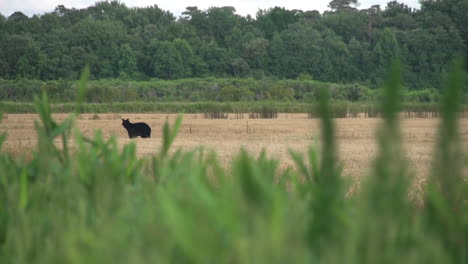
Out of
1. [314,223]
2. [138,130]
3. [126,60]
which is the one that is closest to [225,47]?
[126,60]

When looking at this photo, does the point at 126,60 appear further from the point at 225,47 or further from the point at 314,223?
the point at 314,223

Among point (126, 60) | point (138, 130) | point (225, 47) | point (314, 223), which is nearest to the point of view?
point (314, 223)

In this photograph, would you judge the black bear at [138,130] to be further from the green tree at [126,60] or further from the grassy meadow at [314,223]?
the green tree at [126,60]

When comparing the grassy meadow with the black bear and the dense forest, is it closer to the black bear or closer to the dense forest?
the black bear

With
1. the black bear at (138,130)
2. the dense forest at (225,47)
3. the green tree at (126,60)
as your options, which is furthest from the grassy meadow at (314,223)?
the green tree at (126,60)

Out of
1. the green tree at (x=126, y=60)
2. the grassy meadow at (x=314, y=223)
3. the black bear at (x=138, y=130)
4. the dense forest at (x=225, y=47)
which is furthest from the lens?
the green tree at (x=126, y=60)

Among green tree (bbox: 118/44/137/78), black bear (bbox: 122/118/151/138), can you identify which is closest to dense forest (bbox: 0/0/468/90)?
green tree (bbox: 118/44/137/78)

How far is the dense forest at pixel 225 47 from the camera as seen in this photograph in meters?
62.1

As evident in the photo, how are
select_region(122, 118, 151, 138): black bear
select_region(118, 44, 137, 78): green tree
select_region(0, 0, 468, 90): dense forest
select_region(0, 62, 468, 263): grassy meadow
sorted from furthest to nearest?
select_region(118, 44, 137, 78): green tree → select_region(0, 0, 468, 90): dense forest → select_region(122, 118, 151, 138): black bear → select_region(0, 62, 468, 263): grassy meadow

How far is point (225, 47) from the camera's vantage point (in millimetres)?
74000

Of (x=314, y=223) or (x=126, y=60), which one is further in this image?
(x=126, y=60)

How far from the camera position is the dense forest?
204 feet

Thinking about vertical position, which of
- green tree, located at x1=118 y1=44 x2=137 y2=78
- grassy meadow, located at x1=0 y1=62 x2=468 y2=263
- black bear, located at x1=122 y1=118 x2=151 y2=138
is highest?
green tree, located at x1=118 y1=44 x2=137 y2=78

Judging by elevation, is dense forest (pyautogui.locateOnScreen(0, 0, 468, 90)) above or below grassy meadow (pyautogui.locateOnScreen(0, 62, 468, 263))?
above
